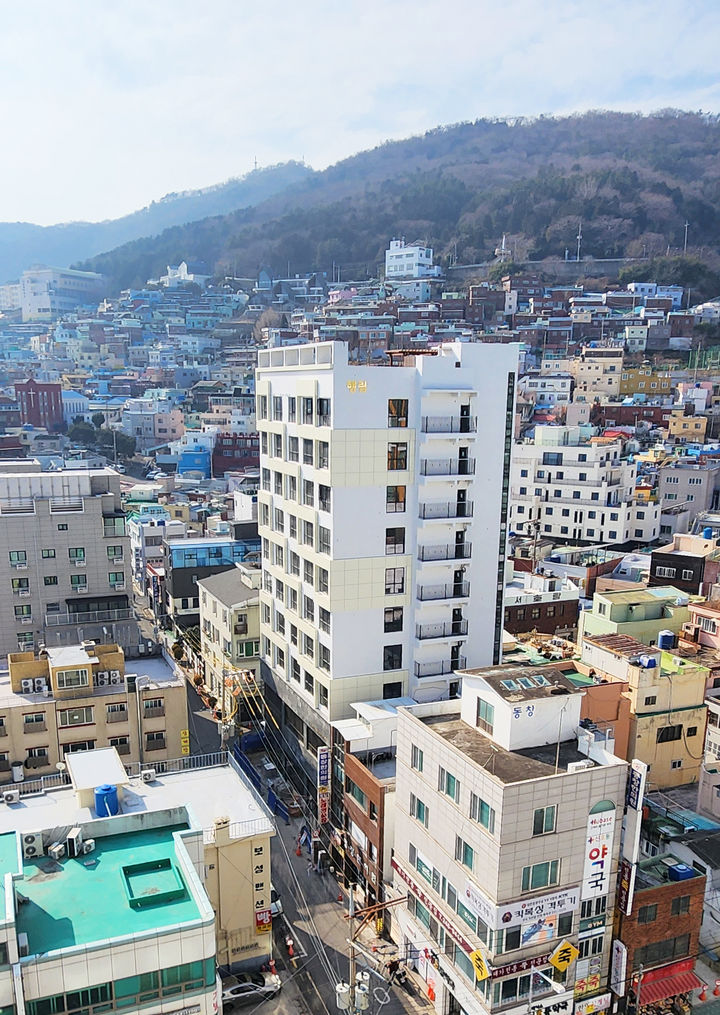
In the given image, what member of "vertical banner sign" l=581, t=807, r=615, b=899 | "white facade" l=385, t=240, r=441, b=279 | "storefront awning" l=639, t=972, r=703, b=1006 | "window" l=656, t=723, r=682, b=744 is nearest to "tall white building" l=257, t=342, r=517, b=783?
"window" l=656, t=723, r=682, b=744

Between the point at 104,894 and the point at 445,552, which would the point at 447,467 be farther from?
the point at 104,894

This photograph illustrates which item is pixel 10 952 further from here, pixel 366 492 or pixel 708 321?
pixel 708 321

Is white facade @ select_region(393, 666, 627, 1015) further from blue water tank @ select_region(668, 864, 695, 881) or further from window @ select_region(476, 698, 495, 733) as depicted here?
blue water tank @ select_region(668, 864, 695, 881)

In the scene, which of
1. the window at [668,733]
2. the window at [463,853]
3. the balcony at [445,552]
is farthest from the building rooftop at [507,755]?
the window at [668,733]

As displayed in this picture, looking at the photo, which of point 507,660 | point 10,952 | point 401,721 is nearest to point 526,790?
point 401,721

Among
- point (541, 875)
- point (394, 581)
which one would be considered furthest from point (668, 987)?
point (394, 581)

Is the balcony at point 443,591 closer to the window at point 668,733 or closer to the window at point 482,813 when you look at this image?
the window at point 668,733
